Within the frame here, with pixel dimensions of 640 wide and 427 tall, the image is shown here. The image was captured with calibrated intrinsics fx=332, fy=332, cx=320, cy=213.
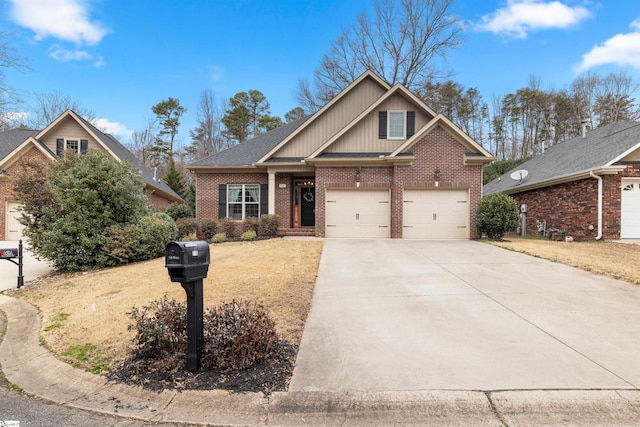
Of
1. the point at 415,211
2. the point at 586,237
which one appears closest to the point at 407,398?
the point at 415,211

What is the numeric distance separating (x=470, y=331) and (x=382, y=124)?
1157 centimetres

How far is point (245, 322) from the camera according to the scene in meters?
2.99

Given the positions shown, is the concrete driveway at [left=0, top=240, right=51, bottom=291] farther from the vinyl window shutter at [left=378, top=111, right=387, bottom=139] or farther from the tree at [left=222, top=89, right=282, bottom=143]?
the tree at [left=222, top=89, right=282, bottom=143]

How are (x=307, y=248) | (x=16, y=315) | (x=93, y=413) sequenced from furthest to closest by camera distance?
(x=307, y=248)
(x=16, y=315)
(x=93, y=413)

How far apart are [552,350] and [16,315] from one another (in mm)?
7074

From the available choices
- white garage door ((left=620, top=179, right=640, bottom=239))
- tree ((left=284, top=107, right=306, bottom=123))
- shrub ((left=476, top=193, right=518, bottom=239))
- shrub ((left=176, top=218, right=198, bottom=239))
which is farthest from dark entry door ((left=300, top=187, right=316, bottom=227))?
tree ((left=284, top=107, right=306, bottom=123))

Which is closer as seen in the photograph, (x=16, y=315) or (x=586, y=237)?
(x=16, y=315)

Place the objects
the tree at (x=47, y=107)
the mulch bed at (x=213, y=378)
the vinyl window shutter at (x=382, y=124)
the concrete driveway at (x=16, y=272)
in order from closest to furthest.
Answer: the mulch bed at (x=213, y=378) → the concrete driveway at (x=16, y=272) → the vinyl window shutter at (x=382, y=124) → the tree at (x=47, y=107)

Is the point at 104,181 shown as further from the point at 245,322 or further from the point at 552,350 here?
the point at 552,350

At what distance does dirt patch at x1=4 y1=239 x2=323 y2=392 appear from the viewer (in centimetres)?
356

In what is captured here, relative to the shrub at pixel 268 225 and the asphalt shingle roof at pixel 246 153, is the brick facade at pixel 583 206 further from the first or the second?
the shrub at pixel 268 225

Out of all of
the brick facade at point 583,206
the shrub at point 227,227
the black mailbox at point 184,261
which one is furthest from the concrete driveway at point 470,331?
the shrub at point 227,227

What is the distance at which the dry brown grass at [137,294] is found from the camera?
3.84 meters

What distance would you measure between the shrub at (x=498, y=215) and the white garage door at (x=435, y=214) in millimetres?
890
